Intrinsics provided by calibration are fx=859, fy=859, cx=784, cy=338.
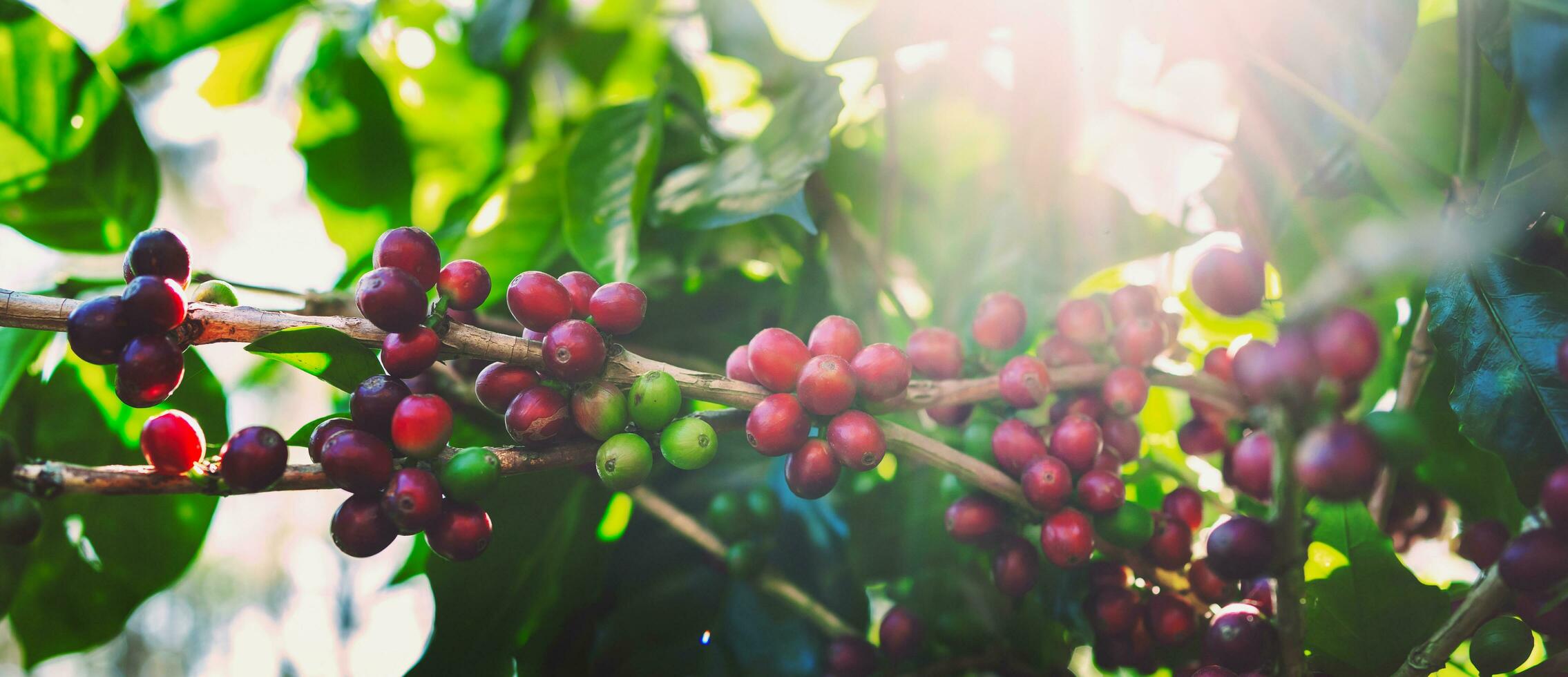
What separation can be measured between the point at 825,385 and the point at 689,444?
0.14 metres

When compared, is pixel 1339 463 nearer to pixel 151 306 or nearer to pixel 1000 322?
pixel 1000 322

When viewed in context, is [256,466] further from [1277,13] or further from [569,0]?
[569,0]

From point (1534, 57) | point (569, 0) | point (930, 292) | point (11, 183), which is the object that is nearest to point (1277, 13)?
point (1534, 57)

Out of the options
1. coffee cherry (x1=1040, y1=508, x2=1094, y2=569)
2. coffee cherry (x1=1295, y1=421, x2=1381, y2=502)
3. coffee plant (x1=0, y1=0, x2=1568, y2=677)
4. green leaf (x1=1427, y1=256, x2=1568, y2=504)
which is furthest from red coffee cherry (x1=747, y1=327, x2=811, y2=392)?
green leaf (x1=1427, y1=256, x2=1568, y2=504)

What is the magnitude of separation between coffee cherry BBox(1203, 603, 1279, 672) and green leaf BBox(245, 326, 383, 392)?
34.2 inches

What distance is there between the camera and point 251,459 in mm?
677

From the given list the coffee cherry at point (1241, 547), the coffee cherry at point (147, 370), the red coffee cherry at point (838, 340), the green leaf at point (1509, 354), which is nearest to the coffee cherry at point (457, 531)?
the coffee cherry at point (147, 370)

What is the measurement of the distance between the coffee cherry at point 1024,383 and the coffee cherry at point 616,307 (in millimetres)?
429

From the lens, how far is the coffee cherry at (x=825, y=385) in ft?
2.59

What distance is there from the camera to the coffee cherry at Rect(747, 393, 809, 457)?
30.9 inches

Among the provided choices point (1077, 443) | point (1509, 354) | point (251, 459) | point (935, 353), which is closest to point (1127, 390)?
point (1077, 443)

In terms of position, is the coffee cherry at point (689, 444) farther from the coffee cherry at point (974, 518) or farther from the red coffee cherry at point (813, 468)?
the coffee cherry at point (974, 518)

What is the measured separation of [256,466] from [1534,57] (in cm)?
110

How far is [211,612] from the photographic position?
616 centimetres
